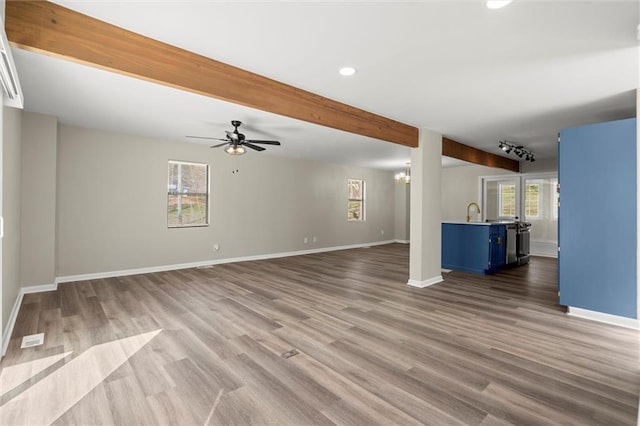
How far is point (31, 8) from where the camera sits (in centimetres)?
201

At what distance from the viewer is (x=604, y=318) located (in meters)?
3.49

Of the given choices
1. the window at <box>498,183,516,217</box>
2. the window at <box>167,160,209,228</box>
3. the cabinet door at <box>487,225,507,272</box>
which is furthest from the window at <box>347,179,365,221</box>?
the window at <box>167,160,209,228</box>

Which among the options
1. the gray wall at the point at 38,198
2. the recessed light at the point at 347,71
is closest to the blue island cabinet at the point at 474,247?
the recessed light at the point at 347,71

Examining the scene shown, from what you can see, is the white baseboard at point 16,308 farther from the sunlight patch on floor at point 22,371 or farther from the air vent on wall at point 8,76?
the air vent on wall at point 8,76

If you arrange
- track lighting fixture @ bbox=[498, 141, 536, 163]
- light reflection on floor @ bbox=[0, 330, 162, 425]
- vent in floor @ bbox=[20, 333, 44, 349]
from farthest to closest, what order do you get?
track lighting fixture @ bbox=[498, 141, 536, 163]
vent in floor @ bbox=[20, 333, 44, 349]
light reflection on floor @ bbox=[0, 330, 162, 425]

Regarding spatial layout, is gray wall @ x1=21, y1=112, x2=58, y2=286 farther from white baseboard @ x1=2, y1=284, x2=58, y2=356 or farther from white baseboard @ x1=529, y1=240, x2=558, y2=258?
white baseboard @ x1=529, y1=240, x2=558, y2=258

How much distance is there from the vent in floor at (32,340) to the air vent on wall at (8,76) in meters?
2.09

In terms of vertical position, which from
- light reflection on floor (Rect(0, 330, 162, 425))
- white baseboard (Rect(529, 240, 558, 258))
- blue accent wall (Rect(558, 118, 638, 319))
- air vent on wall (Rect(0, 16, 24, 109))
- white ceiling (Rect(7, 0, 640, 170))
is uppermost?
white ceiling (Rect(7, 0, 640, 170))

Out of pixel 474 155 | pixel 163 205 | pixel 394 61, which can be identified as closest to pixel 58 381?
pixel 394 61

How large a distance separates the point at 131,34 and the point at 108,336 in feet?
8.88

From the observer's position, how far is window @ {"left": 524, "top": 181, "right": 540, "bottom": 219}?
827 cm

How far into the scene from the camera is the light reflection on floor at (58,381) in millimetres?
1907

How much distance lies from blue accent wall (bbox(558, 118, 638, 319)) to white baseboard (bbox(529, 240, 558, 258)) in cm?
515

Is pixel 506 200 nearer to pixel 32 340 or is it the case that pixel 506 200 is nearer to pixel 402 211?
pixel 402 211
